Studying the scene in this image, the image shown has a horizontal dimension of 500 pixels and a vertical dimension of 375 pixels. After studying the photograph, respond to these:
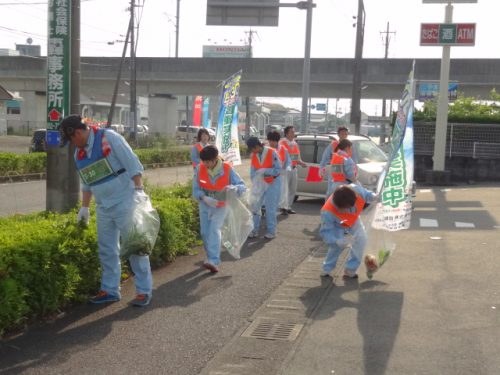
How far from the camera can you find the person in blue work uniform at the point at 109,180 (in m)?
5.81

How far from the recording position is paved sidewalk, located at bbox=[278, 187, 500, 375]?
461cm

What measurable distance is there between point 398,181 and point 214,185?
6.84 feet

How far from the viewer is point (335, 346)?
498 centimetres

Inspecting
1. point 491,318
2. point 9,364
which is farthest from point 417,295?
point 9,364

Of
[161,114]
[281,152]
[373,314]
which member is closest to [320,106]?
[161,114]

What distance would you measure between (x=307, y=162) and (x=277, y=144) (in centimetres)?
341

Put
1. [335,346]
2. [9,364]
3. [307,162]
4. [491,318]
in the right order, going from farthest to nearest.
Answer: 1. [307,162]
2. [491,318]
3. [335,346]
4. [9,364]

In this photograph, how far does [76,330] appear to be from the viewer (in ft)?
17.3

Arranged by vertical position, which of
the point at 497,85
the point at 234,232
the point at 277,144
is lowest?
the point at 234,232

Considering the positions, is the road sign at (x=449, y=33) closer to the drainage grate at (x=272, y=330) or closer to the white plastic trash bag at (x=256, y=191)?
the white plastic trash bag at (x=256, y=191)

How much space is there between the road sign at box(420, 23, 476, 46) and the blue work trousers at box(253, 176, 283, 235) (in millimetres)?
10793

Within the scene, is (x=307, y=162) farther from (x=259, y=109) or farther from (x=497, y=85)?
(x=259, y=109)

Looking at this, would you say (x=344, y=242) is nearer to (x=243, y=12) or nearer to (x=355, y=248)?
(x=355, y=248)

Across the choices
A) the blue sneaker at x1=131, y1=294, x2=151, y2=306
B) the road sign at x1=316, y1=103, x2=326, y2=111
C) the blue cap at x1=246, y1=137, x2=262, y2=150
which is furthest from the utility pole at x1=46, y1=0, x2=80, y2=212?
the road sign at x1=316, y1=103, x2=326, y2=111
